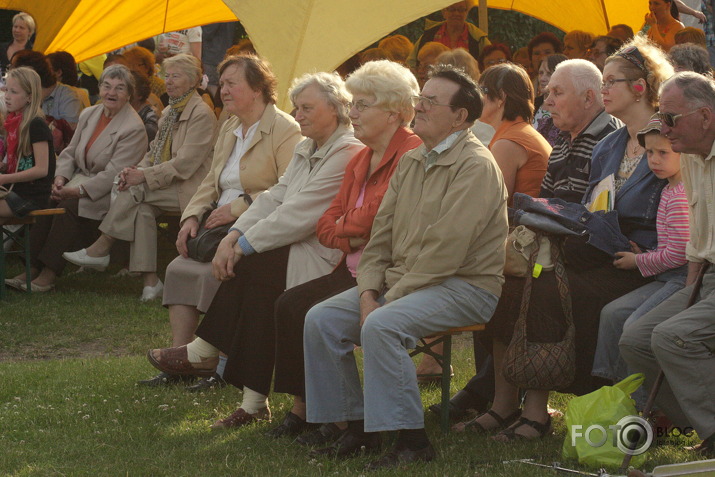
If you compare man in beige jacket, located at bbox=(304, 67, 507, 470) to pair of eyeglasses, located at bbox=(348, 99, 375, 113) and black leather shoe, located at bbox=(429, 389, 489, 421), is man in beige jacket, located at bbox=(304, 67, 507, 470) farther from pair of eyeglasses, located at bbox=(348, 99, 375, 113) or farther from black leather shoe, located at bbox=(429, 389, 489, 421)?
black leather shoe, located at bbox=(429, 389, 489, 421)

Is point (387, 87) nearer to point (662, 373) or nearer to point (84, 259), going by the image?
point (662, 373)

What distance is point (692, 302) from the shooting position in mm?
4473

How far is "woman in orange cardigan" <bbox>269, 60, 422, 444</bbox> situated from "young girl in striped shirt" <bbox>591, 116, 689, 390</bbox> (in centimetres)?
112

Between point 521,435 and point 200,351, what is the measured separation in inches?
72.8

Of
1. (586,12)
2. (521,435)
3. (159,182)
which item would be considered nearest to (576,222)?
(521,435)

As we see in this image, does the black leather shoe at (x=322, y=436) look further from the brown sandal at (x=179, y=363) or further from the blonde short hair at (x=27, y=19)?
the blonde short hair at (x=27, y=19)

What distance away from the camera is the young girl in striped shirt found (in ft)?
15.3

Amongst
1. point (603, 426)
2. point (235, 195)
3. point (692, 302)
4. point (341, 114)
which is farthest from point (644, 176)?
point (235, 195)

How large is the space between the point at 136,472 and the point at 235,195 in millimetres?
2187

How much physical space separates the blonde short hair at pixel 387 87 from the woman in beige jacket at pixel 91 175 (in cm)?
430

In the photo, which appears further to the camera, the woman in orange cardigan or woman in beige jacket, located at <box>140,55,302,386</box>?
woman in beige jacket, located at <box>140,55,302,386</box>

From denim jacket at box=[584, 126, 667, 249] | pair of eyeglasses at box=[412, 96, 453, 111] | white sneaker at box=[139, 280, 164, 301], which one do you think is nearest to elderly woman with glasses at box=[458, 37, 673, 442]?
denim jacket at box=[584, 126, 667, 249]

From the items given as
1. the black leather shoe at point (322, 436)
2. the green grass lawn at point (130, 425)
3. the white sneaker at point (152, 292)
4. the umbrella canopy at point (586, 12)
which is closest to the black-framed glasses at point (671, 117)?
the green grass lawn at point (130, 425)

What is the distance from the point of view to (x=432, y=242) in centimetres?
458
